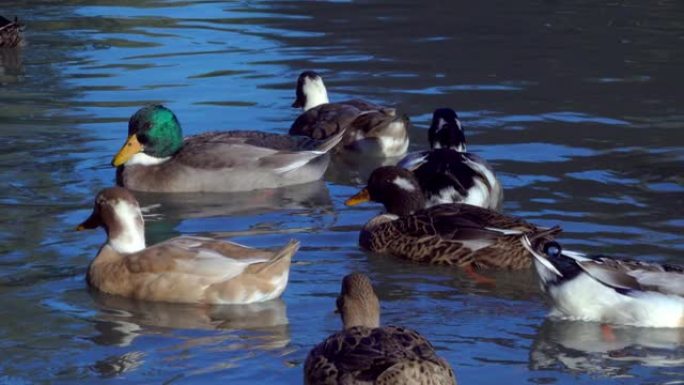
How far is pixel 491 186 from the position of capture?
11539mm

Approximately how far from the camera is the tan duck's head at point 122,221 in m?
9.70

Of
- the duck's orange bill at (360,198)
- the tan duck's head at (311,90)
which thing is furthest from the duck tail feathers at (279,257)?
the tan duck's head at (311,90)

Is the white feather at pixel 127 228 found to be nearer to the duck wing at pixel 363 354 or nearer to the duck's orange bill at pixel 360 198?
the duck's orange bill at pixel 360 198

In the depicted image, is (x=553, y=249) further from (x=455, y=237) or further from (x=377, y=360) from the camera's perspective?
(x=377, y=360)

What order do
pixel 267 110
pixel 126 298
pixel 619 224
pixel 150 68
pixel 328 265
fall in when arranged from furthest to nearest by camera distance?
pixel 150 68, pixel 267 110, pixel 619 224, pixel 328 265, pixel 126 298

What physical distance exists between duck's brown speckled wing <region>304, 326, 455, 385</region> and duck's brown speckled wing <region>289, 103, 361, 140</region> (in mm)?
6726

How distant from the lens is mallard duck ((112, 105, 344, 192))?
41.7ft

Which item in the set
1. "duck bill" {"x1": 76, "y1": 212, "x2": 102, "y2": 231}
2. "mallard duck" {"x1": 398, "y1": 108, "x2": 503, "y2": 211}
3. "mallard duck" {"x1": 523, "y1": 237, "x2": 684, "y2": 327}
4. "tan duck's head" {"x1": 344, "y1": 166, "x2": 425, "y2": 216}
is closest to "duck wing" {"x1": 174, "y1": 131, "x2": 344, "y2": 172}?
"mallard duck" {"x1": 398, "y1": 108, "x2": 503, "y2": 211}

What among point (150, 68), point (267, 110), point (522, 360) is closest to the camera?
point (522, 360)

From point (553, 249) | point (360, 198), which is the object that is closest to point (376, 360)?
point (553, 249)

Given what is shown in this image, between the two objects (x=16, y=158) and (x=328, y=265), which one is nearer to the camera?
(x=328, y=265)

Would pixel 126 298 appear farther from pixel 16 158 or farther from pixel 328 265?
pixel 16 158

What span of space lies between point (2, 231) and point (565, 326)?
169 inches

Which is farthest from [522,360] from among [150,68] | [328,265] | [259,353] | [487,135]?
[150,68]
